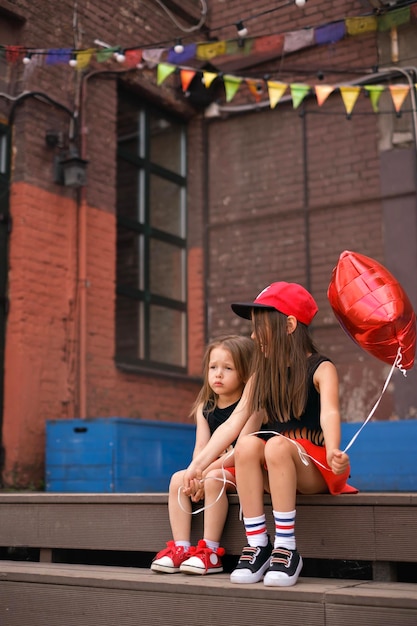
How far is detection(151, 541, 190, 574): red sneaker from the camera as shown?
331 centimetres

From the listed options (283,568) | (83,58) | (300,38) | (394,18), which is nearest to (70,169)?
(83,58)

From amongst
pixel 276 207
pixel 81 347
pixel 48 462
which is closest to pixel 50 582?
pixel 48 462

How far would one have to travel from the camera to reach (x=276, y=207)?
316 inches

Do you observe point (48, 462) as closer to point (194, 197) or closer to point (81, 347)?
point (81, 347)

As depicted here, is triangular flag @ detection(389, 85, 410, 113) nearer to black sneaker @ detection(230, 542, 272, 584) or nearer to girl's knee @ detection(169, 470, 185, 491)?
girl's knee @ detection(169, 470, 185, 491)

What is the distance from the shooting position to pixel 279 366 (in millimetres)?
3297

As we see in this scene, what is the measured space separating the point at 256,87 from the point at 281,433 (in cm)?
479

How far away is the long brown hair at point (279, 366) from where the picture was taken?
10.8 ft

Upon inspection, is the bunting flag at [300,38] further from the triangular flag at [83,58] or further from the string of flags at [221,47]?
the triangular flag at [83,58]

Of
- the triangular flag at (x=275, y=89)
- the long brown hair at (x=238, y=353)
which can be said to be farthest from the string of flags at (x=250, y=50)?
the long brown hair at (x=238, y=353)

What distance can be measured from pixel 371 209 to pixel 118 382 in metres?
2.76

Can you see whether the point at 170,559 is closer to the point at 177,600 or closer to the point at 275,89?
the point at 177,600

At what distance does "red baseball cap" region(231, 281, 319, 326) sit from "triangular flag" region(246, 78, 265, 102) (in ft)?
12.9

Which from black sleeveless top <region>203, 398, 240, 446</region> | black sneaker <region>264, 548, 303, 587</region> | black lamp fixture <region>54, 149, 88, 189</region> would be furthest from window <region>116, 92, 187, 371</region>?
black sneaker <region>264, 548, 303, 587</region>
